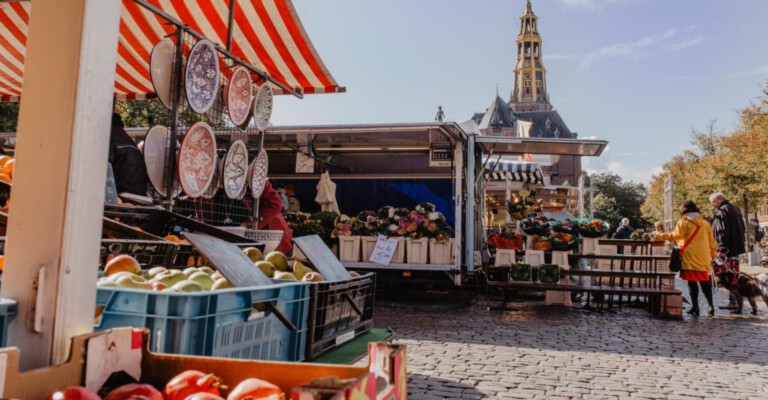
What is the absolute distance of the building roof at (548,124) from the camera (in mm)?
87750

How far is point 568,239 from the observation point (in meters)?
9.80

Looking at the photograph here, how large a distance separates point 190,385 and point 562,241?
9275 millimetres

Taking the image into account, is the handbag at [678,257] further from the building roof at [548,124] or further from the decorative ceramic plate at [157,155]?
the building roof at [548,124]

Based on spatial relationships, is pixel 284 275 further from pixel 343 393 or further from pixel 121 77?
pixel 121 77

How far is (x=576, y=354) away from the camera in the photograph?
5781mm

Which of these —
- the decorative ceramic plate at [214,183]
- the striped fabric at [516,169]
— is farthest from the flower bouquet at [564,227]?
the decorative ceramic plate at [214,183]

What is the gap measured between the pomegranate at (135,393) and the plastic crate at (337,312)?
4.07 ft

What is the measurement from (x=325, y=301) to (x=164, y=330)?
108cm

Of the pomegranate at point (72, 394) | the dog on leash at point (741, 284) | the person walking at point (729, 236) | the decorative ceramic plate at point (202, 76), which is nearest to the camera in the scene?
the pomegranate at point (72, 394)

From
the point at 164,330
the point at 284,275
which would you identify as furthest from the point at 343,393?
the point at 284,275

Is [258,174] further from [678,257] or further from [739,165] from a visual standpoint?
[739,165]

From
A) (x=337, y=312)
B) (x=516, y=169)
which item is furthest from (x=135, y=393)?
(x=516, y=169)

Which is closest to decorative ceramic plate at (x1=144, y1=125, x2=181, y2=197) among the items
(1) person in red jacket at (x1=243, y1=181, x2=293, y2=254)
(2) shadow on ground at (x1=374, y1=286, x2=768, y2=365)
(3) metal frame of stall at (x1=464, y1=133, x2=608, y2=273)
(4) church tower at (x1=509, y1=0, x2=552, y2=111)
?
(2) shadow on ground at (x1=374, y1=286, x2=768, y2=365)

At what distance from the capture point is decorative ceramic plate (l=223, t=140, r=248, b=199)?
208 inches
